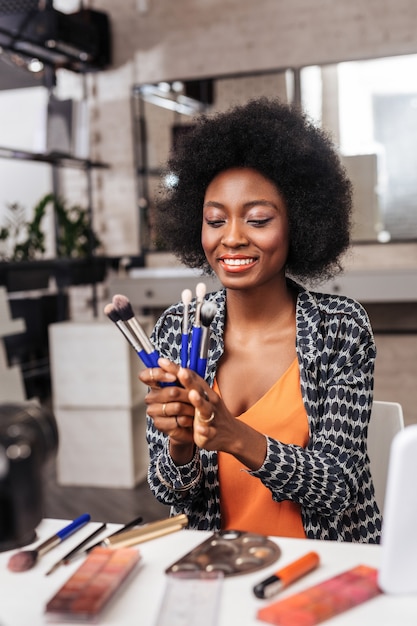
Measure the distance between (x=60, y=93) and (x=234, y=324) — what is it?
3.48 metres

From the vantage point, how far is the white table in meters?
0.73

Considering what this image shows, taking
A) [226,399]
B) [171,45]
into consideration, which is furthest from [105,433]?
[171,45]

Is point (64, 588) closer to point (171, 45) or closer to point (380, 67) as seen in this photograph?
point (380, 67)

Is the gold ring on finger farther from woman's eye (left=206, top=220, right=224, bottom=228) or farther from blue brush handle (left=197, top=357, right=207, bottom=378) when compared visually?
woman's eye (left=206, top=220, right=224, bottom=228)

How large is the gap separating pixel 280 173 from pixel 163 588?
0.80 meters

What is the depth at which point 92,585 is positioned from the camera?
0.78 metres

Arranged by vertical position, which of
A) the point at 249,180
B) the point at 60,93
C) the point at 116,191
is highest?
the point at 60,93

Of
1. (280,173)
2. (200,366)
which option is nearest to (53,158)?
(280,173)

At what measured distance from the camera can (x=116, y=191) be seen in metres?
4.36

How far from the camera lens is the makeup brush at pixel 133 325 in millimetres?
912

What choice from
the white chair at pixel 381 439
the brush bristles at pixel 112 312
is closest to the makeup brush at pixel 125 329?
the brush bristles at pixel 112 312

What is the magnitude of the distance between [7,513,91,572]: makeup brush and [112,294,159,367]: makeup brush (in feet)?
0.81

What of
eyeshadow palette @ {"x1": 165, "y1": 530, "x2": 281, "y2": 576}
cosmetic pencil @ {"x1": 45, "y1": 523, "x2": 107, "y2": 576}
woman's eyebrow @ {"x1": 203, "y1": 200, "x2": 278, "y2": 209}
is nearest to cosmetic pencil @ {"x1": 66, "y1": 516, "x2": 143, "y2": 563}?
cosmetic pencil @ {"x1": 45, "y1": 523, "x2": 107, "y2": 576}

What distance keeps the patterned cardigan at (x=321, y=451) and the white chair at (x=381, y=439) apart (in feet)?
0.50
